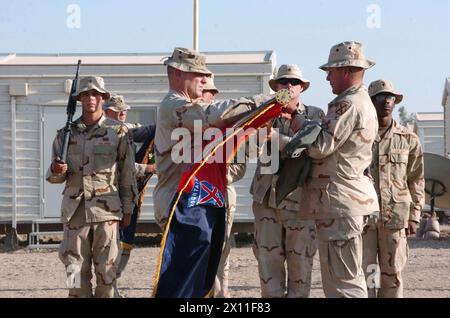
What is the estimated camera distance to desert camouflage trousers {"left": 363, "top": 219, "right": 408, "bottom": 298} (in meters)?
7.54

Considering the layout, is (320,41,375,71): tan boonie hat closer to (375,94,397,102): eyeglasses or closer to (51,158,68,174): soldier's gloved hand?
(375,94,397,102): eyeglasses

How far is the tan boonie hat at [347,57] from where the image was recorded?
6328mm

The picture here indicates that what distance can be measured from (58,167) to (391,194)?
2.89 meters

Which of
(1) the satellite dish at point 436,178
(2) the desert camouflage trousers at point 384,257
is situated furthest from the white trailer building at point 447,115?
(2) the desert camouflage trousers at point 384,257

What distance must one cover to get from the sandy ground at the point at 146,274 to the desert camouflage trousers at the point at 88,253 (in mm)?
2156

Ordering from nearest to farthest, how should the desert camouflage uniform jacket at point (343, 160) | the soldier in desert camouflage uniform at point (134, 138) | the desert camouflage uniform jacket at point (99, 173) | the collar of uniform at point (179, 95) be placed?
the collar of uniform at point (179, 95), the desert camouflage uniform jacket at point (343, 160), the desert camouflage uniform jacket at point (99, 173), the soldier in desert camouflage uniform at point (134, 138)

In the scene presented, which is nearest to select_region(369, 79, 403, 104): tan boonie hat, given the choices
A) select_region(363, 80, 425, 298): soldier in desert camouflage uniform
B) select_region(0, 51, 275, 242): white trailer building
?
select_region(363, 80, 425, 298): soldier in desert camouflage uniform

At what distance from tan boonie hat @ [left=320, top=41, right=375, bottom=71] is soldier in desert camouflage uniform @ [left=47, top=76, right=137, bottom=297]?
229 cm

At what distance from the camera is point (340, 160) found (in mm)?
6219

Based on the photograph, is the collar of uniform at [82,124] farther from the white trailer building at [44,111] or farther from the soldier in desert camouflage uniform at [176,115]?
the white trailer building at [44,111]

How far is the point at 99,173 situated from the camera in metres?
7.71

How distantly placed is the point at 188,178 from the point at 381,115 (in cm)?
267
